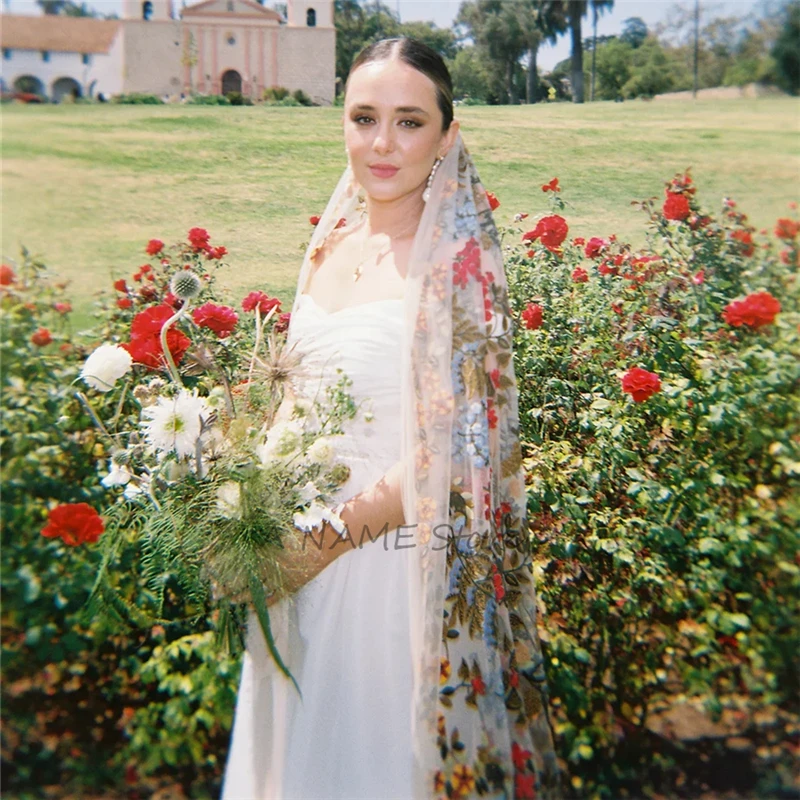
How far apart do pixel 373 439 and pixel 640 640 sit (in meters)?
0.90

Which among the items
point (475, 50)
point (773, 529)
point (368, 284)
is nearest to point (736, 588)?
point (773, 529)

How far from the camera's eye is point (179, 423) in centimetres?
114

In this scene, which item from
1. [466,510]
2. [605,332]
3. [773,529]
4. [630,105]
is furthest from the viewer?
[605,332]

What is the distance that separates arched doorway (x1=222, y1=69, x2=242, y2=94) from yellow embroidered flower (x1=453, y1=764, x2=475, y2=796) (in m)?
1.66

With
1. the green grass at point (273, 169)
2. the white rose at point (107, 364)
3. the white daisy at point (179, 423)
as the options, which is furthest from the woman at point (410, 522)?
the green grass at point (273, 169)

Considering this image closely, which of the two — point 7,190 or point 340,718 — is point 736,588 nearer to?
point 340,718

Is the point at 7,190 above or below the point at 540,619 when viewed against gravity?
above

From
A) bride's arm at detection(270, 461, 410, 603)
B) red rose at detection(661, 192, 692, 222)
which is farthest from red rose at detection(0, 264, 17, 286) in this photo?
red rose at detection(661, 192, 692, 222)

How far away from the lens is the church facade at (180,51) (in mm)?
1573

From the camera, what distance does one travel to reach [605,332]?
6.54 ft

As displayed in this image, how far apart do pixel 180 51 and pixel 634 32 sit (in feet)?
3.80

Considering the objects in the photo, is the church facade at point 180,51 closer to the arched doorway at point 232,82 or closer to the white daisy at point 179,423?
the arched doorway at point 232,82

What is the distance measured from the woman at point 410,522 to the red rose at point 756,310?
2.00 ft

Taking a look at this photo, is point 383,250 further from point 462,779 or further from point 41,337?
point 462,779
